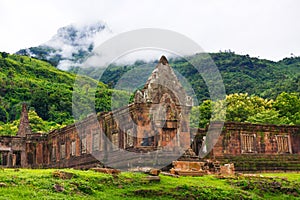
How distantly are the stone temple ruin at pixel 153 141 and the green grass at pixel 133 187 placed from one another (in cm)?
470

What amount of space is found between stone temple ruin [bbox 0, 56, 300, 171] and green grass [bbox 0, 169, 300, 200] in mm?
4698

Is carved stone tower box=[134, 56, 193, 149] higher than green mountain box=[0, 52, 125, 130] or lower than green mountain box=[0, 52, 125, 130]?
lower

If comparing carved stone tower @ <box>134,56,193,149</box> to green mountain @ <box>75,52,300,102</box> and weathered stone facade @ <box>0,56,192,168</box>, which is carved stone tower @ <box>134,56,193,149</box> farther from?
green mountain @ <box>75,52,300,102</box>

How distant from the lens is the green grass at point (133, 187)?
15.5 m

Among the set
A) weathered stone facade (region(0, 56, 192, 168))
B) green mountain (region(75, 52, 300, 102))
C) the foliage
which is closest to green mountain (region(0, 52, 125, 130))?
green mountain (region(75, 52, 300, 102))

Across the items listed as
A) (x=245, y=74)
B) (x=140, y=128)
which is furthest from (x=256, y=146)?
(x=245, y=74)

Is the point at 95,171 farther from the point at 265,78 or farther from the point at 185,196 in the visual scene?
the point at 265,78

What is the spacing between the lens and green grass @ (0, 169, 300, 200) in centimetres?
1548

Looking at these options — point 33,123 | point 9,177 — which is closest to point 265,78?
point 33,123

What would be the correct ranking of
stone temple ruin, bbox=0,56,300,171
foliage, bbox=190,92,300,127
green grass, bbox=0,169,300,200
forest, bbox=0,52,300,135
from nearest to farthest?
green grass, bbox=0,169,300,200, stone temple ruin, bbox=0,56,300,171, foliage, bbox=190,92,300,127, forest, bbox=0,52,300,135

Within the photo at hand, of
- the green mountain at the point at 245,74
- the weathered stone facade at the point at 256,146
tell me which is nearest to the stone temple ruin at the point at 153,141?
the weathered stone facade at the point at 256,146

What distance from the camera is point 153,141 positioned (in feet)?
85.8

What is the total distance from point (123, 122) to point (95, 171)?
319 inches

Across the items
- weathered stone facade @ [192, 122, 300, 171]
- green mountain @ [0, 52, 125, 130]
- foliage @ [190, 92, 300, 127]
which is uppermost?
green mountain @ [0, 52, 125, 130]
